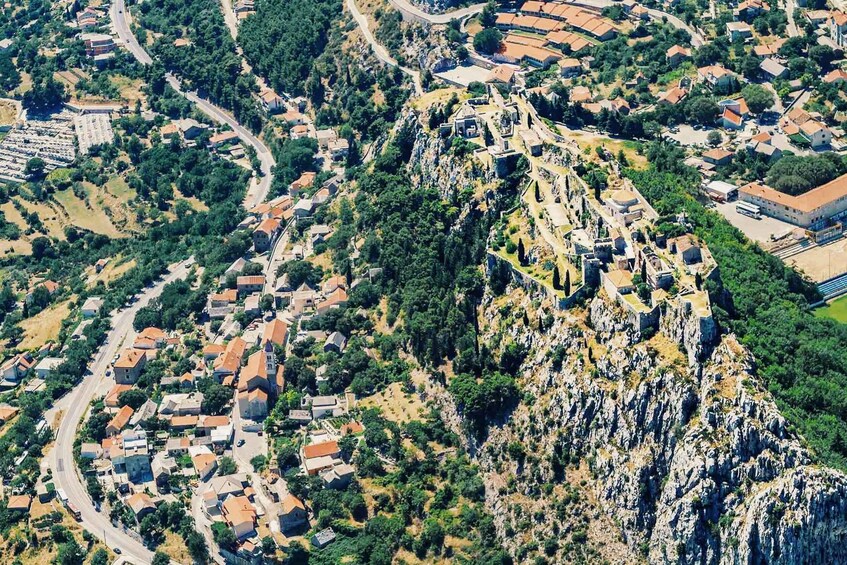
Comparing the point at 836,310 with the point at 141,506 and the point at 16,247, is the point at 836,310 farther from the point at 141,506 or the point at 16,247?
the point at 16,247

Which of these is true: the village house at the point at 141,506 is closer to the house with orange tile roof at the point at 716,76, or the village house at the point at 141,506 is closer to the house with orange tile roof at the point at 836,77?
the house with orange tile roof at the point at 716,76

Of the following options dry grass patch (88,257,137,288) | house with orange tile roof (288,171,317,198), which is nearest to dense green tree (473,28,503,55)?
house with orange tile roof (288,171,317,198)

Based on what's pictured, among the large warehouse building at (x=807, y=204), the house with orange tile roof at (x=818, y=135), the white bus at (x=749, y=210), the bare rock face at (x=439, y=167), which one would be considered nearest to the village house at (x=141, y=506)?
the bare rock face at (x=439, y=167)

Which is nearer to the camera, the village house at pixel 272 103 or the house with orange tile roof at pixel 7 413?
the house with orange tile roof at pixel 7 413

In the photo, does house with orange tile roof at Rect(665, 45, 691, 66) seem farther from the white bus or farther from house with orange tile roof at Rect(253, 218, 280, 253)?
house with orange tile roof at Rect(253, 218, 280, 253)

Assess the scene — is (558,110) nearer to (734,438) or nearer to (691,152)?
(691,152)
